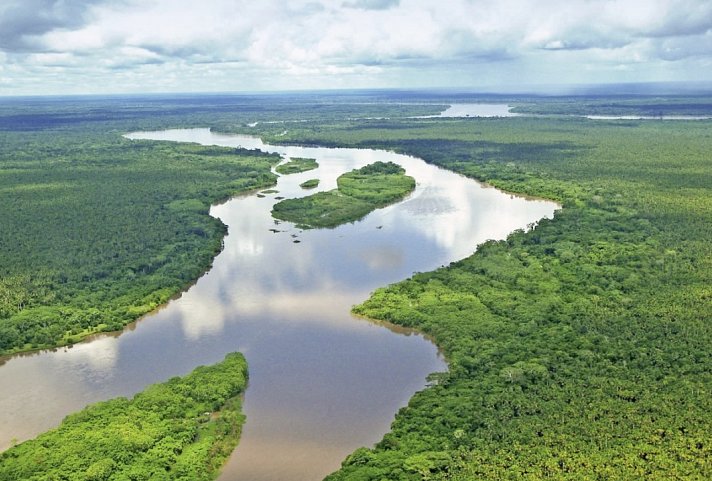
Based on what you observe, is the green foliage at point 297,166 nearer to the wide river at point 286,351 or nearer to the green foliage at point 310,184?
the green foliage at point 310,184

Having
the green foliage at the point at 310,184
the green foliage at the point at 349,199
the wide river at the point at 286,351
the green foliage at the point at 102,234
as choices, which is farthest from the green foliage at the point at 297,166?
the wide river at the point at 286,351

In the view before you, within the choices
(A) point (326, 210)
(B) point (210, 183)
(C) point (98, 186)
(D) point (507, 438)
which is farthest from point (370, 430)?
(C) point (98, 186)

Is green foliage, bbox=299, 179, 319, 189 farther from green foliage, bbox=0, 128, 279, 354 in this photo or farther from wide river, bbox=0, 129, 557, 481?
wide river, bbox=0, 129, 557, 481

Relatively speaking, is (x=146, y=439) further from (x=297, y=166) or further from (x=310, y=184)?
(x=297, y=166)

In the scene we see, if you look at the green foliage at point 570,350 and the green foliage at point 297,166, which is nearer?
the green foliage at point 570,350

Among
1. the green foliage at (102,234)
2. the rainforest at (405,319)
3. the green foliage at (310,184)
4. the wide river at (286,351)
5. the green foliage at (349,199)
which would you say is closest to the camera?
the rainforest at (405,319)

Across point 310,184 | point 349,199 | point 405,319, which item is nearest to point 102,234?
point 349,199

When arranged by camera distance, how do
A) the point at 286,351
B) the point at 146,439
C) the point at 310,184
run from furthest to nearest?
the point at 310,184 < the point at 286,351 < the point at 146,439
